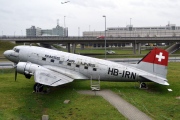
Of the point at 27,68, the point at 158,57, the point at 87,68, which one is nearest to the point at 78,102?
the point at 87,68

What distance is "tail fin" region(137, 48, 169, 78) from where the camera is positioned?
80.2 ft

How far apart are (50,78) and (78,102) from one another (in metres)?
4.03

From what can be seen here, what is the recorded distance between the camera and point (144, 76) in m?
24.4

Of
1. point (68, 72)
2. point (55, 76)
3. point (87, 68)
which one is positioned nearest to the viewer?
point (55, 76)

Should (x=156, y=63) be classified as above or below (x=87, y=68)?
above

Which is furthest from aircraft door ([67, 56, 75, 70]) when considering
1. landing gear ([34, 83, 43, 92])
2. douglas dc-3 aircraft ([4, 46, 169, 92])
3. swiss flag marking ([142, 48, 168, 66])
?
swiss flag marking ([142, 48, 168, 66])

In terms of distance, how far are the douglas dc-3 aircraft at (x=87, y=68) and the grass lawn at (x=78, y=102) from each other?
142 centimetres

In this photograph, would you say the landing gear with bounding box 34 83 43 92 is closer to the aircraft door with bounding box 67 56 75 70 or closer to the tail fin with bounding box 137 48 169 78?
the aircraft door with bounding box 67 56 75 70

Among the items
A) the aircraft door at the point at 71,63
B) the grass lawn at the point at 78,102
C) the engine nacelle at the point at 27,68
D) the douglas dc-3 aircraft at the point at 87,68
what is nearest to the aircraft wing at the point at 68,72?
the douglas dc-3 aircraft at the point at 87,68

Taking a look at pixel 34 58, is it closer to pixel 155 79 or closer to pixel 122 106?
pixel 122 106

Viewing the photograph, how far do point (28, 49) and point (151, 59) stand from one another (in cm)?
1434

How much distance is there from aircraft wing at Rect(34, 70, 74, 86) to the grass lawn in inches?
58.4

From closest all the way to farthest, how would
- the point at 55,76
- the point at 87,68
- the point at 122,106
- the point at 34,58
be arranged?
1. the point at 122,106
2. the point at 55,76
3. the point at 87,68
4. the point at 34,58

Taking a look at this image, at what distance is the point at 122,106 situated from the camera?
1911cm
